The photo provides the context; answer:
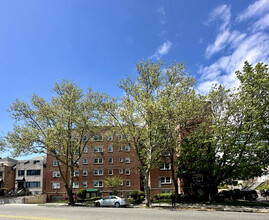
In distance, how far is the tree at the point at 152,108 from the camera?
22.4 m

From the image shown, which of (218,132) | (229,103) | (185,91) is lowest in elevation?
(218,132)

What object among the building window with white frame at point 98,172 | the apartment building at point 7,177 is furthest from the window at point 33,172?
the building window with white frame at point 98,172

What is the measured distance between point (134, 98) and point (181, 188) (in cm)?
2077

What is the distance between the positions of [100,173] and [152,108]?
1102 inches

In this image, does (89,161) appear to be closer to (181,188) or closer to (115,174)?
(115,174)

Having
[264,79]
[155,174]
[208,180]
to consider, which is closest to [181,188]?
[155,174]

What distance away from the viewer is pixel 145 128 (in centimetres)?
2420

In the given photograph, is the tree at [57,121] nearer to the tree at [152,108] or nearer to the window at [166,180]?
the tree at [152,108]

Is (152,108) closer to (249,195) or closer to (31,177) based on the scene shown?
(249,195)

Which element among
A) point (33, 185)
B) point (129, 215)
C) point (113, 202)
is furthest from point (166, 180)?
→ point (33, 185)

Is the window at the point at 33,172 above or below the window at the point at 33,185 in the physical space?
above

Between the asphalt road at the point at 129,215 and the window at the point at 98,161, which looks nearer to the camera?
the asphalt road at the point at 129,215

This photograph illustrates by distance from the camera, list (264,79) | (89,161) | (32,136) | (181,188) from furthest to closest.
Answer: (89,161), (181,188), (32,136), (264,79)

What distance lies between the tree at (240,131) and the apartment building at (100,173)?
21.3 metres
